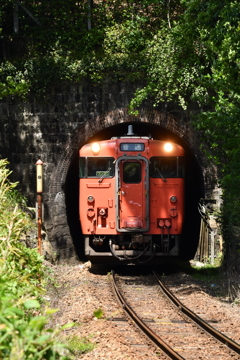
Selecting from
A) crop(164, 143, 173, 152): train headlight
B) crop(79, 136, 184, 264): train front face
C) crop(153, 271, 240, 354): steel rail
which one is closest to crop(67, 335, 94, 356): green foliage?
crop(153, 271, 240, 354): steel rail

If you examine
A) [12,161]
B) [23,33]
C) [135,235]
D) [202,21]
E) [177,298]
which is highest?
[23,33]

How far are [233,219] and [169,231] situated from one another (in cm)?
230

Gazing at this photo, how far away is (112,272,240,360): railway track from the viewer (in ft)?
23.2

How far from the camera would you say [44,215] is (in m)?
16.4

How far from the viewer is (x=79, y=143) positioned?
16422 millimetres

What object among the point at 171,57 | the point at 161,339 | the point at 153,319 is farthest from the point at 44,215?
the point at 161,339

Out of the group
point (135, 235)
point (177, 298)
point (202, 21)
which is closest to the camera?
point (202, 21)

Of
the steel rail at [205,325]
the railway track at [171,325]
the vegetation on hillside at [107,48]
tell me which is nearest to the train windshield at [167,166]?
the vegetation on hillside at [107,48]

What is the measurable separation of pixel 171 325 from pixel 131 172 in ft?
19.4

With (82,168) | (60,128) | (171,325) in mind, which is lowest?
(171,325)

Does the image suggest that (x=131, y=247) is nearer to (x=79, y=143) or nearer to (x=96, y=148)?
(x=96, y=148)

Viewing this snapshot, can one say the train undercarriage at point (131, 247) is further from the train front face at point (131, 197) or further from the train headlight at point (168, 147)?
the train headlight at point (168, 147)

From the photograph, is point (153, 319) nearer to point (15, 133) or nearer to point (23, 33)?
point (15, 133)

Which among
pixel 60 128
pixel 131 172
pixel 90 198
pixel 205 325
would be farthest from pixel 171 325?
pixel 60 128
